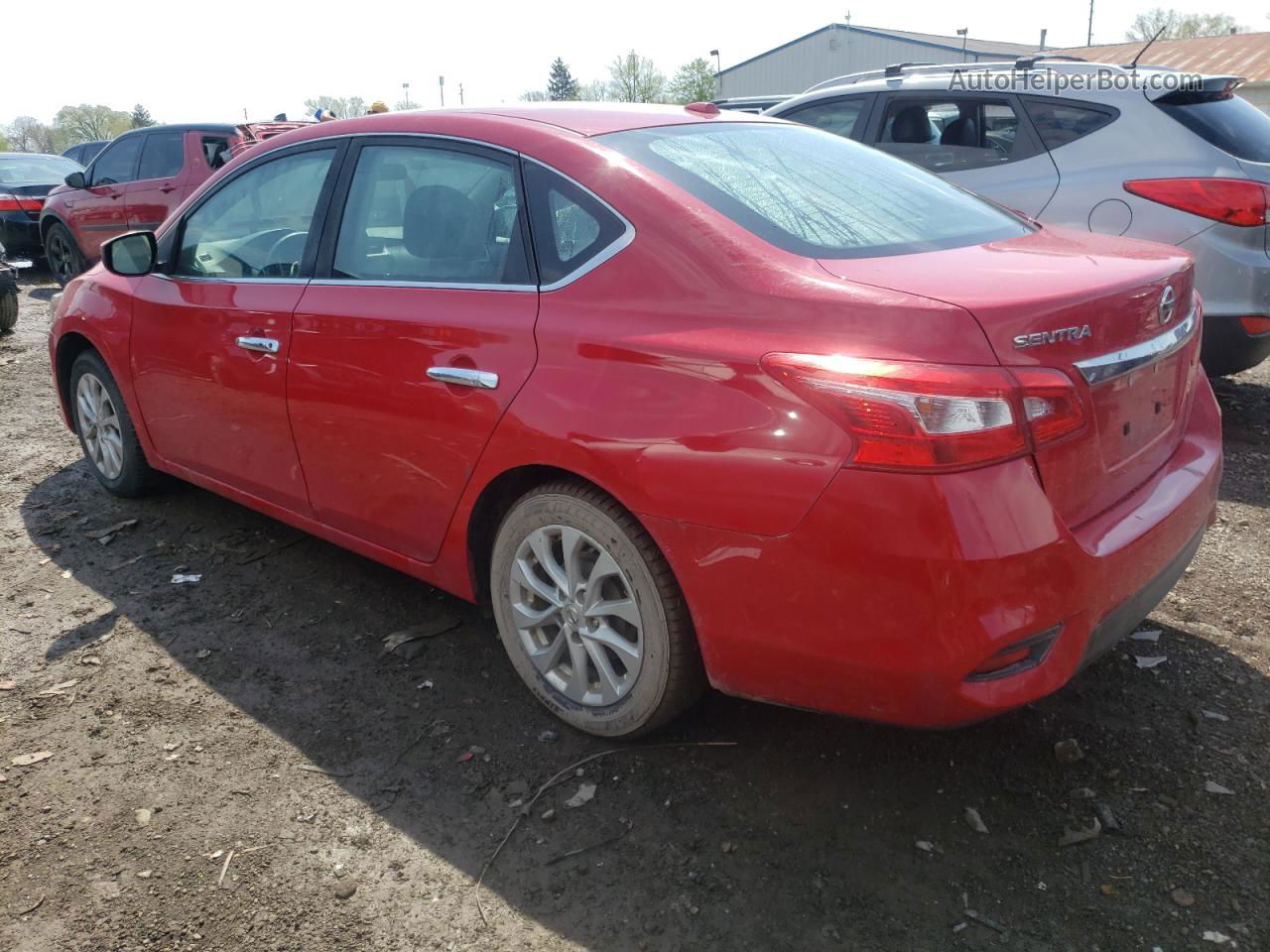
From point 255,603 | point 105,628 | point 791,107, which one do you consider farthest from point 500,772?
point 791,107

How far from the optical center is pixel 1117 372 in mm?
2350

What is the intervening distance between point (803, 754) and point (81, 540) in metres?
3.35

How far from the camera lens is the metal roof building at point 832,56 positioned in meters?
46.8

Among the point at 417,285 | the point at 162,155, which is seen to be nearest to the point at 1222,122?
the point at 417,285

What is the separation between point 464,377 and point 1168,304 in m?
1.83

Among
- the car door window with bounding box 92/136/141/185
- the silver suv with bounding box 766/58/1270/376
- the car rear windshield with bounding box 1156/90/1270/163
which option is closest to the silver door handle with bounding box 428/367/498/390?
the silver suv with bounding box 766/58/1270/376

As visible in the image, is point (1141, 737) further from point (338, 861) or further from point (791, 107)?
point (791, 107)

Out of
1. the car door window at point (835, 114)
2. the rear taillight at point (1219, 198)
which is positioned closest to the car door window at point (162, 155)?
the car door window at point (835, 114)

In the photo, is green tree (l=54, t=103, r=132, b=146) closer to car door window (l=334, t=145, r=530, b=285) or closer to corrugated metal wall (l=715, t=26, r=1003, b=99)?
corrugated metal wall (l=715, t=26, r=1003, b=99)

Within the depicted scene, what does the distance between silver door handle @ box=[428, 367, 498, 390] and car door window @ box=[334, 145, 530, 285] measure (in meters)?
0.27

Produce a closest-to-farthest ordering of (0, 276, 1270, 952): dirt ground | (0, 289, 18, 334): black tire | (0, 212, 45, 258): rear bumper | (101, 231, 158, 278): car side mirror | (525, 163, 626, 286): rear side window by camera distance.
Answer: (0, 276, 1270, 952): dirt ground < (525, 163, 626, 286): rear side window < (101, 231, 158, 278): car side mirror < (0, 289, 18, 334): black tire < (0, 212, 45, 258): rear bumper

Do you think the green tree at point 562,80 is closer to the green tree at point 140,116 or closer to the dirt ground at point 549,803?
the green tree at point 140,116

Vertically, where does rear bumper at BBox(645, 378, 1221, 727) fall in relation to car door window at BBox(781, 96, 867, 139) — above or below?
below

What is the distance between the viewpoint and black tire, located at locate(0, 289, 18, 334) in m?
8.93
